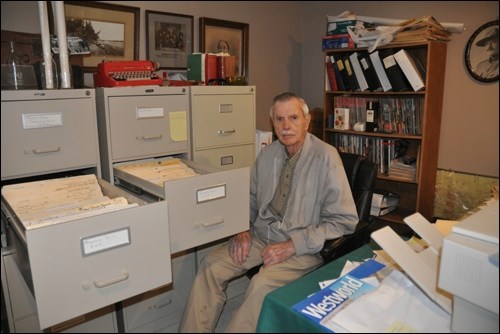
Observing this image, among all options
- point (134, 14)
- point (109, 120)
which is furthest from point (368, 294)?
point (134, 14)

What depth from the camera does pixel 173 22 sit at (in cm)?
206

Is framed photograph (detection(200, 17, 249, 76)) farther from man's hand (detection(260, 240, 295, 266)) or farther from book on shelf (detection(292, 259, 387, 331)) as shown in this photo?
book on shelf (detection(292, 259, 387, 331))

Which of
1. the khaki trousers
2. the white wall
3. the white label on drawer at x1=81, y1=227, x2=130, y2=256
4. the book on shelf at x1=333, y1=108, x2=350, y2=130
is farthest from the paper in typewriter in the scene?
the book on shelf at x1=333, y1=108, x2=350, y2=130

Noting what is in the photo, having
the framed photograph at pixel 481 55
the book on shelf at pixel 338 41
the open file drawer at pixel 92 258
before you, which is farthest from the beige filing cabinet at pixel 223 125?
the framed photograph at pixel 481 55

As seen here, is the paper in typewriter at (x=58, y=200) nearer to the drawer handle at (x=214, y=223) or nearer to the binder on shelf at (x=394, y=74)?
the drawer handle at (x=214, y=223)

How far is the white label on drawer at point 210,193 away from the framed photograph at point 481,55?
184cm

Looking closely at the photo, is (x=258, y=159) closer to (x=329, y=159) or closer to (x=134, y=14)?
(x=329, y=159)

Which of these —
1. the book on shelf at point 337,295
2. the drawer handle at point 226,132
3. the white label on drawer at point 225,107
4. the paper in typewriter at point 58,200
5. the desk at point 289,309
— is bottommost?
the desk at point 289,309

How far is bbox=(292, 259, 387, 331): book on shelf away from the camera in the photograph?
866 millimetres

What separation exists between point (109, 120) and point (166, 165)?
0.90ft

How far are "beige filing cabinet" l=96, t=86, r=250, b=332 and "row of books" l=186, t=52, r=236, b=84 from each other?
1.01 feet

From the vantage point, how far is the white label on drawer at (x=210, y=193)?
1.18 m

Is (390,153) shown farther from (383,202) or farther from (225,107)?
(225,107)

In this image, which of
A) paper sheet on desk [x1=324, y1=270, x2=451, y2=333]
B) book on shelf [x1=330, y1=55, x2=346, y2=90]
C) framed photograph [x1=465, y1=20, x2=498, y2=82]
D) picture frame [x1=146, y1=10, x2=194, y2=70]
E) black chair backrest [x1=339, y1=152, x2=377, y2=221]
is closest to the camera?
paper sheet on desk [x1=324, y1=270, x2=451, y2=333]
